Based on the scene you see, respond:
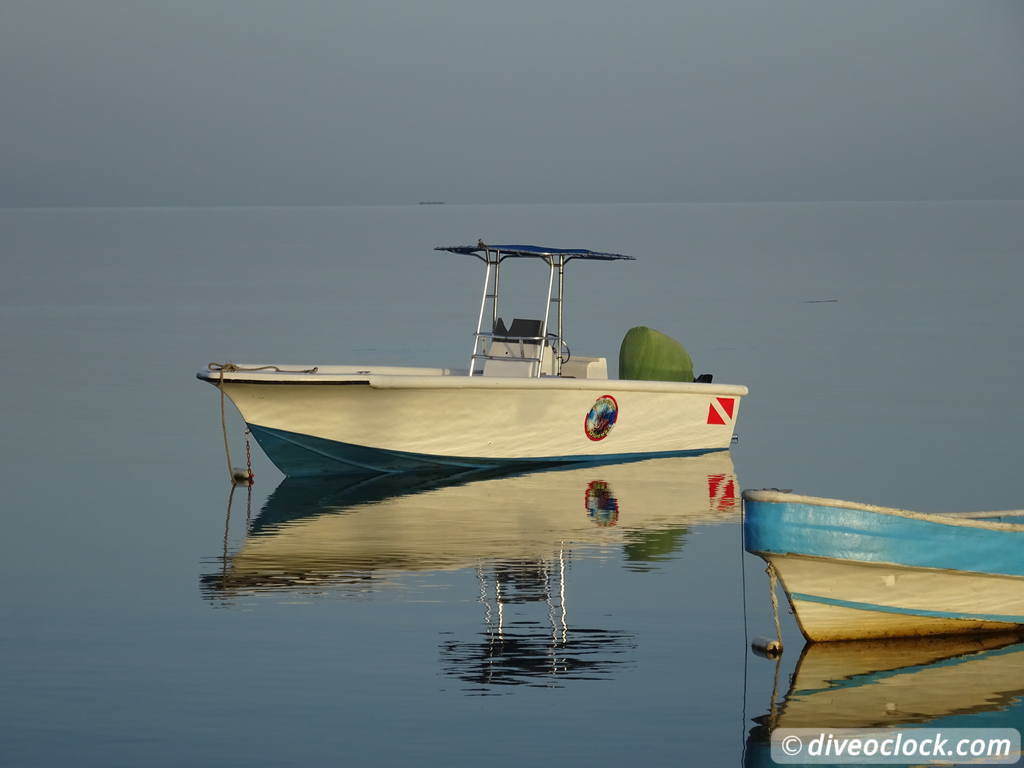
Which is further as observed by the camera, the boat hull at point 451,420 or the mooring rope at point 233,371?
the boat hull at point 451,420

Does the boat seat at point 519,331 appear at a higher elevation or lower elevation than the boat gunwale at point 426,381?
higher

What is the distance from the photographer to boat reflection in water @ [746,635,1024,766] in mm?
12047

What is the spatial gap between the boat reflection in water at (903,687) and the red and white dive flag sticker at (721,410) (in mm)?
10019

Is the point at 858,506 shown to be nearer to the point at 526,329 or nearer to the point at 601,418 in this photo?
the point at 601,418

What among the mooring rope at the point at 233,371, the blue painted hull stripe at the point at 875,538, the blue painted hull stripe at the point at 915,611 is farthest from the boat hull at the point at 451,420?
the blue painted hull stripe at the point at 875,538

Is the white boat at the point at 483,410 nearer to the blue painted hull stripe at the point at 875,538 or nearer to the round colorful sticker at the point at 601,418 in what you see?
the round colorful sticker at the point at 601,418

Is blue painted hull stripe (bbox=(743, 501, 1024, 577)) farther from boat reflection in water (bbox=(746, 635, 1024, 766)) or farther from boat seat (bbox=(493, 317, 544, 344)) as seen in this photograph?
boat seat (bbox=(493, 317, 544, 344))

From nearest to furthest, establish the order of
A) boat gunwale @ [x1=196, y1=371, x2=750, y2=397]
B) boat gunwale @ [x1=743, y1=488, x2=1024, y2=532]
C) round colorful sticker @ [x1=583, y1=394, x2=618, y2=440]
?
boat gunwale @ [x1=743, y1=488, x2=1024, y2=532]
boat gunwale @ [x1=196, y1=371, x2=750, y2=397]
round colorful sticker @ [x1=583, y1=394, x2=618, y2=440]

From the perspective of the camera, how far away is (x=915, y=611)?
13.9m

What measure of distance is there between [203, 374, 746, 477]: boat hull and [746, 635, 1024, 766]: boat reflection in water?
893 cm

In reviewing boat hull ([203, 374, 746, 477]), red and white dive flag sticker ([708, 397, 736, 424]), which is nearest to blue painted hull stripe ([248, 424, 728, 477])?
boat hull ([203, 374, 746, 477])

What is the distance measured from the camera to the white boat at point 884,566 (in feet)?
43.3

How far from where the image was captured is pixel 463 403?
72.7 ft

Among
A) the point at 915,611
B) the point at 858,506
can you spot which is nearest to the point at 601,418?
the point at 915,611
